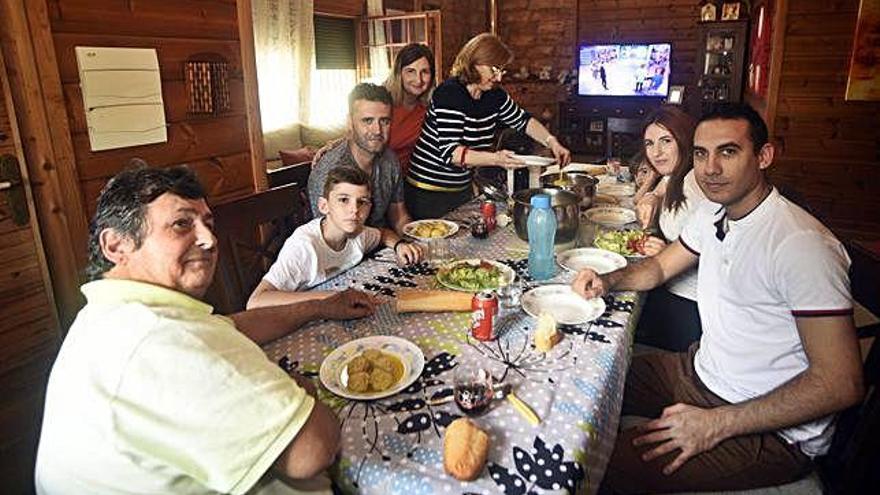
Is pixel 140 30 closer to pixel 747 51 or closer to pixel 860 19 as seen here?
pixel 860 19

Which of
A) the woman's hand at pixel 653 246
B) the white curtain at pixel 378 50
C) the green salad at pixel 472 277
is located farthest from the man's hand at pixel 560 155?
the white curtain at pixel 378 50

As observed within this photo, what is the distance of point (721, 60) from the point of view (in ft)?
18.9

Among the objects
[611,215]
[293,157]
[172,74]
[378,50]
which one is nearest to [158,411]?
[611,215]

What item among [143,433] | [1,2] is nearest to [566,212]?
[143,433]

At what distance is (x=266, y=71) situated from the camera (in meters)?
4.42

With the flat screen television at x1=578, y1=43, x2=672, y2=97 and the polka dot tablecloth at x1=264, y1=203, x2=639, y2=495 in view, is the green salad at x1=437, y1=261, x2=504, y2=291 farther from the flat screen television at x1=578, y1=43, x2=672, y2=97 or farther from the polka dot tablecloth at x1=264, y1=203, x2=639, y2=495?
the flat screen television at x1=578, y1=43, x2=672, y2=97

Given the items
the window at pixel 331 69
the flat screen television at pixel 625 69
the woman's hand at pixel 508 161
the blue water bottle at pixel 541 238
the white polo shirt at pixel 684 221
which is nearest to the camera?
the blue water bottle at pixel 541 238

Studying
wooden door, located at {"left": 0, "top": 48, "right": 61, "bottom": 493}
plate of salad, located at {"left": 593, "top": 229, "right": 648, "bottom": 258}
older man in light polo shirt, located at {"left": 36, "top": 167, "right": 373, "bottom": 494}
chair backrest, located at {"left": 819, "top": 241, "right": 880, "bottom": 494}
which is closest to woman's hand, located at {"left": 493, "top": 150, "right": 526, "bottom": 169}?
plate of salad, located at {"left": 593, "top": 229, "right": 648, "bottom": 258}

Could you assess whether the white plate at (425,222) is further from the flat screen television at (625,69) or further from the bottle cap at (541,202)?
the flat screen television at (625,69)

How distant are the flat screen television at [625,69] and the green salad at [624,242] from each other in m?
5.26

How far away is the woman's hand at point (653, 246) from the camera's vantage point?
6.28 ft

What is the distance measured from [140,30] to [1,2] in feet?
1.81

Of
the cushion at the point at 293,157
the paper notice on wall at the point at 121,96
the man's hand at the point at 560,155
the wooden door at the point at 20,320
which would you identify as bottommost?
the wooden door at the point at 20,320

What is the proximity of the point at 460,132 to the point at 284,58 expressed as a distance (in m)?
2.50
